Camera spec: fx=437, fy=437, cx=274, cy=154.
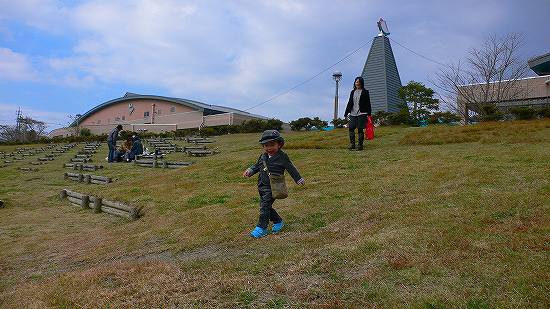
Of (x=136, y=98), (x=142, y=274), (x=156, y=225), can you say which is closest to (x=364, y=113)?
(x=156, y=225)

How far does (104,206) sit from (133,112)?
57240mm

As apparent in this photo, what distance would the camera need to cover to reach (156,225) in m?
7.27

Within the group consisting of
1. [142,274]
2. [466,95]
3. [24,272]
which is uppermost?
[466,95]

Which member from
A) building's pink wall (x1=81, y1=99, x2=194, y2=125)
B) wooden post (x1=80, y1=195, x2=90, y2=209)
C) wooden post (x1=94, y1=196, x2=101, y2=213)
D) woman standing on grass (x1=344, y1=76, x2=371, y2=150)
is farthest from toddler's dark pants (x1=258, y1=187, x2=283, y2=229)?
building's pink wall (x1=81, y1=99, x2=194, y2=125)

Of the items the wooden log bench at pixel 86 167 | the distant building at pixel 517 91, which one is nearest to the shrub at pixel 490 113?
the distant building at pixel 517 91

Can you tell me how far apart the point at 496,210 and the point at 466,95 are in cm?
2484

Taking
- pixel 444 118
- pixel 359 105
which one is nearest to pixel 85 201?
pixel 359 105

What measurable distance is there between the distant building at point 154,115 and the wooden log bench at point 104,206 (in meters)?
37.4

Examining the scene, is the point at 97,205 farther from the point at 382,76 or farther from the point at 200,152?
the point at 382,76

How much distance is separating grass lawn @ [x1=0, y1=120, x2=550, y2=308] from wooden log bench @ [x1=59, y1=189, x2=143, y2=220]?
9.7 inches

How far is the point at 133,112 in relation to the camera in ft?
210

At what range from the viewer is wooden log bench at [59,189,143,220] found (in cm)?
855

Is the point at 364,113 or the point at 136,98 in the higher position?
the point at 136,98

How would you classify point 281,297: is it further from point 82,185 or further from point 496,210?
point 82,185
